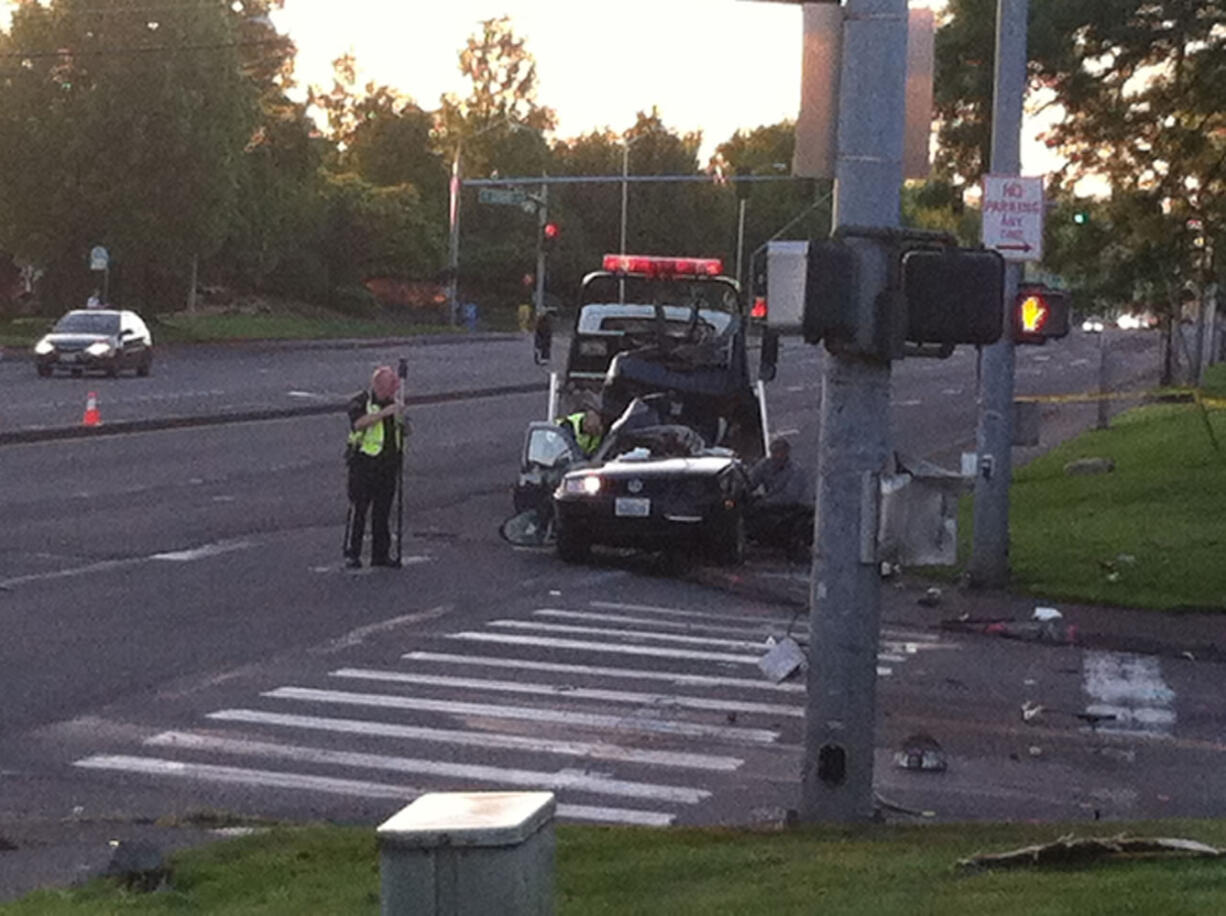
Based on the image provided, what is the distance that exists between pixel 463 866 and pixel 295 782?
20.8 ft

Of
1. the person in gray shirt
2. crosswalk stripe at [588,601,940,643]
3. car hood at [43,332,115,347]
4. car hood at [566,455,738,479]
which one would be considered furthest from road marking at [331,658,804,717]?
car hood at [43,332,115,347]

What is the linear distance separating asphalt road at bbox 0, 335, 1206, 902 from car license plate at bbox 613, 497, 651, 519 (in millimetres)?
567

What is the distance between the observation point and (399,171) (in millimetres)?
111250

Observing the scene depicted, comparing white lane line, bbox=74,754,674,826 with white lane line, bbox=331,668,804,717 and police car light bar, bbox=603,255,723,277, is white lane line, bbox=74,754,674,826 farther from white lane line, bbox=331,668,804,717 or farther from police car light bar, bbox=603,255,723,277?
police car light bar, bbox=603,255,723,277

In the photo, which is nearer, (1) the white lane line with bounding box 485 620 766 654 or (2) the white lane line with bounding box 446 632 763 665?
(2) the white lane line with bounding box 446 632 763 665

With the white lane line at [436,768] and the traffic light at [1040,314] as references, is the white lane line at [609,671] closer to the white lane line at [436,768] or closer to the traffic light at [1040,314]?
the white lane line at [436,768]

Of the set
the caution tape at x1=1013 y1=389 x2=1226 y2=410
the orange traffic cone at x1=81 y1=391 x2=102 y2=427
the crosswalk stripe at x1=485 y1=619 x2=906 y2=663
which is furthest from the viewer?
the caution tape at x1=1013 y1=389 x2=1226 y2=410

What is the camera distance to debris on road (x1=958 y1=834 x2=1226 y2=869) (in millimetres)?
8273

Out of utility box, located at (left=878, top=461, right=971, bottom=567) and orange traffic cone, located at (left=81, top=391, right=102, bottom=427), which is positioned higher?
utility box, located at (left=878, top=461, right=971, bottom=567)

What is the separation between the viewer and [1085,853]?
8.36 m

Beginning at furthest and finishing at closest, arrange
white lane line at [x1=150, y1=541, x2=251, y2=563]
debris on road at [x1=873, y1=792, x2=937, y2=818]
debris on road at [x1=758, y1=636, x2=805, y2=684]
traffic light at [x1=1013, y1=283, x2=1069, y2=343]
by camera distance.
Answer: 1. white lane line at [x1=150, y1=541, x2=251, y2=563]
2. traffic light at [x1=1013, y1=283, x2=1069, y2=343]
3. debris on road at [x1=758, y1=636, x2=805, y2=684]
4. debris on road at [x1=873, y1=792, x2=937, y2=818]

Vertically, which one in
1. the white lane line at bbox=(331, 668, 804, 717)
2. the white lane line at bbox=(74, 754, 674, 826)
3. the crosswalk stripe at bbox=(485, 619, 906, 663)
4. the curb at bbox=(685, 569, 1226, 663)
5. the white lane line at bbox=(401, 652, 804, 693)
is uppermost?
the white lane line at bbox=(74, 754, 674, 826)

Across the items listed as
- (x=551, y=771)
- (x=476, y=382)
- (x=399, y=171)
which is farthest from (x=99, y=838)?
(x=399, y=171)

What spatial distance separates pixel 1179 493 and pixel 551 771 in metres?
17.4
